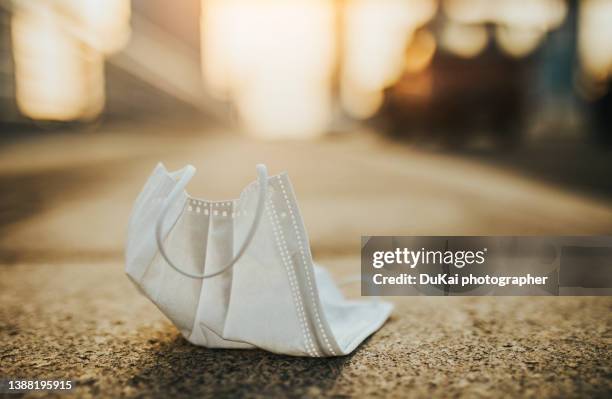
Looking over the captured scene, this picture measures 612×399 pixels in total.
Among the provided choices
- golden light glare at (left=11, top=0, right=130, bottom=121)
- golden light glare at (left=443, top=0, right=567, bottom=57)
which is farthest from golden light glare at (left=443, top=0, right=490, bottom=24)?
golden light glare at (left=11, top=0, right=130, bottom=121)

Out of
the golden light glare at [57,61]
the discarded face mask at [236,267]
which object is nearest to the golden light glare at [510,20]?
the golden light glare at [57,61]

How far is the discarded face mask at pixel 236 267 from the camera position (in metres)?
1.05

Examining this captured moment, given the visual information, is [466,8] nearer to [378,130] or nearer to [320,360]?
[378,130]

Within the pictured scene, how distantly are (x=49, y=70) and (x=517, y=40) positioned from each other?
865 cm

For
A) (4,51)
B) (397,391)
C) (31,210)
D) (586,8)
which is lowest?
(397,391)

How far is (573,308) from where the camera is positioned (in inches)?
57.8

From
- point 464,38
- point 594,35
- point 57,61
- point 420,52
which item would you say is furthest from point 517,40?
point 57,61

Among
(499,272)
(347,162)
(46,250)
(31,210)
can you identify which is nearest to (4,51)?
(347,162)

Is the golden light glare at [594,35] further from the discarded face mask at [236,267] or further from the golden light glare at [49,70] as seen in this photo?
the discarded face mask at [236,267]

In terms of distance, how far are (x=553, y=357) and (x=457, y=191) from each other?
10.2ft

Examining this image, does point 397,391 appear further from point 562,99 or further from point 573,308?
point 562,99

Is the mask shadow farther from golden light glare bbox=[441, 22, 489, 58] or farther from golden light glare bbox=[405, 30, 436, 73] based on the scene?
golden light glare bbox=[441, 22, 489, 58]

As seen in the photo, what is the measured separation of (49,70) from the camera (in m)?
9.25

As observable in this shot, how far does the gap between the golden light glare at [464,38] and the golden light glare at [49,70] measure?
690 cm
